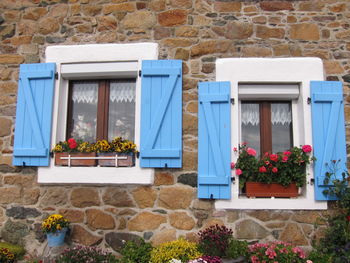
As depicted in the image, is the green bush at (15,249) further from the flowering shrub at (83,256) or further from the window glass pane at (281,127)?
the window glass pane at (281,127)

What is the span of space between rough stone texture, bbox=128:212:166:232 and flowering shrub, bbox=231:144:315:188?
1134mm

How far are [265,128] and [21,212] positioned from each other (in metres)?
3.46

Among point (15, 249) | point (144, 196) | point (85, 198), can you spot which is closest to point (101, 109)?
point (85, 198)

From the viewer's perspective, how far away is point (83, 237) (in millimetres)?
3979

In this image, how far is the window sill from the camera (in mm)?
3965

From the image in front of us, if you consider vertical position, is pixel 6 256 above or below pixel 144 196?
below

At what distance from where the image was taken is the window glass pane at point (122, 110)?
14.2ft

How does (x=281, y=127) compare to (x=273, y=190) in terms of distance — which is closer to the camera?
(x=273, y=190)

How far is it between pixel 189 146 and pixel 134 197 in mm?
963

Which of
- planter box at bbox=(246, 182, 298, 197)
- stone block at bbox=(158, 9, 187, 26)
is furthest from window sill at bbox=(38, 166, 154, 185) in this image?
stone block at bbox=(158, 9, 187, 26)

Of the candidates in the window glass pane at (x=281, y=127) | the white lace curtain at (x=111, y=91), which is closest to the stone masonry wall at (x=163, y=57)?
the white lace curtain at (x=111, y=91)

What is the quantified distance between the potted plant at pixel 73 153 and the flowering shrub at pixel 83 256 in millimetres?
1049

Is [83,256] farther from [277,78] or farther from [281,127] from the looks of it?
[277,78]

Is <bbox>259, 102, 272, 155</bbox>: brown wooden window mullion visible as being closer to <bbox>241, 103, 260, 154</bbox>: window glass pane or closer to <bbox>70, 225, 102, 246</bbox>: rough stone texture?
<bbox>241, 103, 260, 154</bbox>: window glass pane
